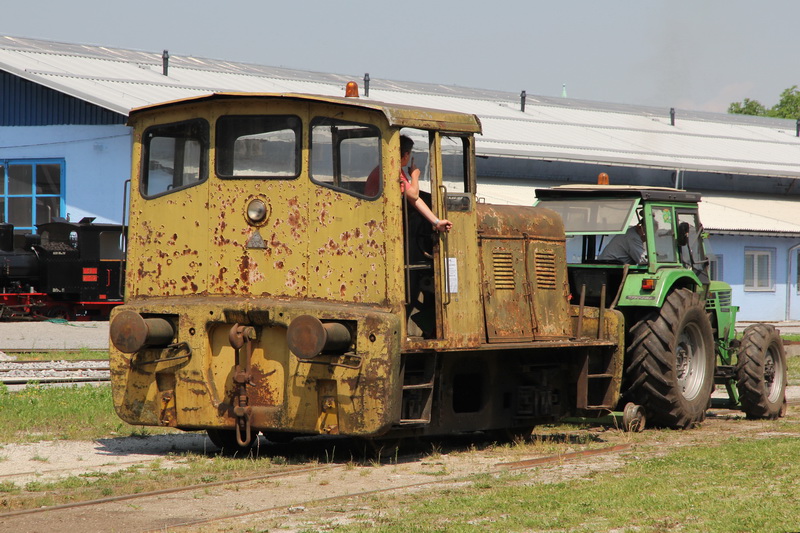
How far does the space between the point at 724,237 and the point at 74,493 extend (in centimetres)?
3149

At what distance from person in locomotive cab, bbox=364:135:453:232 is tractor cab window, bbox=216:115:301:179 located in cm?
63

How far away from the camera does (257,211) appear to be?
8.88m

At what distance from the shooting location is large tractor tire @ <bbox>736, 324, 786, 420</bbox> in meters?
12.3

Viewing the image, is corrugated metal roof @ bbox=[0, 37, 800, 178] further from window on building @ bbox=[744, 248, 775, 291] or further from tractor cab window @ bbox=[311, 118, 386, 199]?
tractor cab window @ bbox=[311, 118, 386, 199]

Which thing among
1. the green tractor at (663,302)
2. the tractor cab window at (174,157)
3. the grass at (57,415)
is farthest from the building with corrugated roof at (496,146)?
the tractor cab window at (174,157)

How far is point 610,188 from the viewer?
11945mm

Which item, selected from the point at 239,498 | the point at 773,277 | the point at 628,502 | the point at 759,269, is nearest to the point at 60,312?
the point at 759,269

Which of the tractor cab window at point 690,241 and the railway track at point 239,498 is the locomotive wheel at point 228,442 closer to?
the railway track at point 239,498

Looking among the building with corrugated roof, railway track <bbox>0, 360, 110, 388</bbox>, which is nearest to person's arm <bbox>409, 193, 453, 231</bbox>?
railway track <bbox>0, 360, 110, 388</bbox>

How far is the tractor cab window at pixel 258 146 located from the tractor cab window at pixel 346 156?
17 cm

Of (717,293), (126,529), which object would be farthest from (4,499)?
(717,293)

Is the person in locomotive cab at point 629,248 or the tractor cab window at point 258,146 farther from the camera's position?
the person in locomotive cab at point 629,248

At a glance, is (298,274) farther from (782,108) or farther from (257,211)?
(782,108)

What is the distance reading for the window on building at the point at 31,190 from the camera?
1245 inches
